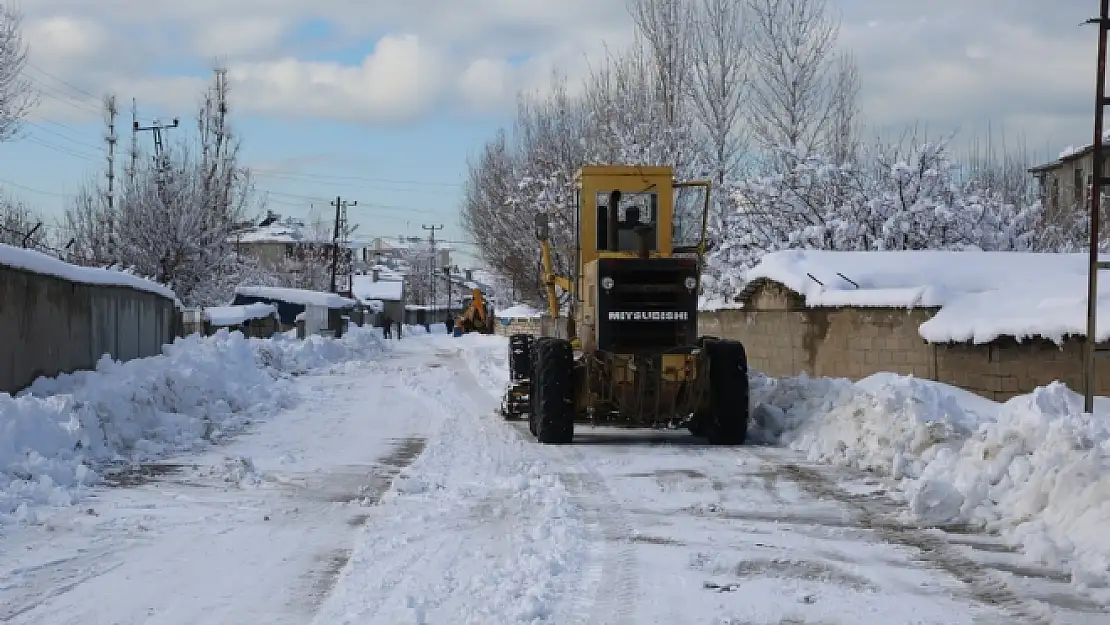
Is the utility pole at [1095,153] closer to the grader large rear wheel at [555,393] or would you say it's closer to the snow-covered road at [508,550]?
the snow-covered road at [508,550]

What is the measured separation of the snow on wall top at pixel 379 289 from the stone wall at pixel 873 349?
8039 cm

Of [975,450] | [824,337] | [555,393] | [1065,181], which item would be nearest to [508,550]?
[975,450]

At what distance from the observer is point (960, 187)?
84.4ft

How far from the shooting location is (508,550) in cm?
739

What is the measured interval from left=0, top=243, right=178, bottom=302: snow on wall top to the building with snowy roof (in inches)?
Answer: 439

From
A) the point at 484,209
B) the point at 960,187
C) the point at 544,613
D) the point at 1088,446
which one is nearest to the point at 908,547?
the point at 1088,446

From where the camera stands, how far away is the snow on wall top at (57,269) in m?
12.8

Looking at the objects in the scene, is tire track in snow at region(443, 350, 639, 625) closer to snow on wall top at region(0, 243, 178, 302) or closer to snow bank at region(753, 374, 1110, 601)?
snow bank at region(753, 374, 1110, 601)

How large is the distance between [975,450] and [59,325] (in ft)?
35.1

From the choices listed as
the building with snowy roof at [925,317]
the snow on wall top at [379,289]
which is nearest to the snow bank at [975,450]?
the building with snowy roof at [925,317]

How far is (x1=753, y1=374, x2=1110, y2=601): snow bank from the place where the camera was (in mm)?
7586

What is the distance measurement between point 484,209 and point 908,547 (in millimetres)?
48287

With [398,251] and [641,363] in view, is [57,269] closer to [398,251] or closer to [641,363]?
[641,363]

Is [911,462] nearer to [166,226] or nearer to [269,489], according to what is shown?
[269,489]
